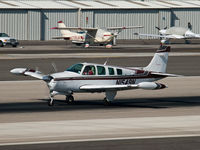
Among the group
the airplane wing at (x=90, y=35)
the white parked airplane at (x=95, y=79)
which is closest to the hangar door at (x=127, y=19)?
the airplane wing at (x=90, y=35)

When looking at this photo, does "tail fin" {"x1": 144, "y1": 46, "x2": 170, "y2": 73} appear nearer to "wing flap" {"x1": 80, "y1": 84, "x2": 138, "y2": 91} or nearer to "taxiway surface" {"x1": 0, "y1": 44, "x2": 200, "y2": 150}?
"taxiway surface" {"x1": 0, "y1": 44, "x2": 200, "y2": 150}

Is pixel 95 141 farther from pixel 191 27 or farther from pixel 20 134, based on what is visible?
pixel 191 27

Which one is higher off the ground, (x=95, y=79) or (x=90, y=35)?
(x=90, y=35)

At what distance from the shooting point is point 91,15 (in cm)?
9694

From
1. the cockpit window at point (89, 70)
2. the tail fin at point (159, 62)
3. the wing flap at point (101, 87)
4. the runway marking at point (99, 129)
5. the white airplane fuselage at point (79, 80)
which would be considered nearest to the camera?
the runway marking at point (99, 129)

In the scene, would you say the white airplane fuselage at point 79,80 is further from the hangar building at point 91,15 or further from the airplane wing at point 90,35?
the hangar building at point 91,15

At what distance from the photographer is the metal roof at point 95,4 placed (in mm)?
93062

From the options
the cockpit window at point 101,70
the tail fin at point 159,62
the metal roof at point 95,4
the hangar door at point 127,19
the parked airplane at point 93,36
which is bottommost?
the cockpit window at point 101,70

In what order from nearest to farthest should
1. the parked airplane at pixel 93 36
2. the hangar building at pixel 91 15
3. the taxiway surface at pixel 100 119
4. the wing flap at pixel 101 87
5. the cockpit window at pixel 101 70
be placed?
the taxiway surface at pixel 100 119 → the wing flap at pixel 101 87 → the cockpit window at pixel 101 70 → the parked airplane at pixel 93 36 → the hangar building at pixel 91 15

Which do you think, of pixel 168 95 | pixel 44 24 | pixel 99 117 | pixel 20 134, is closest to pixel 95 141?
pixel 20 134

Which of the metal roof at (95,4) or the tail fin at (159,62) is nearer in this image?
the tail fin at (159,62)

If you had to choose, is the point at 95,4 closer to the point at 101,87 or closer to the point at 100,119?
the point at 101,87

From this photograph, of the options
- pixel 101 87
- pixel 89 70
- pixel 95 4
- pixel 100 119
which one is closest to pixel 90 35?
pixel 95 4

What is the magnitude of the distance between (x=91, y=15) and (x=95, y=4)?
2.77 metres
